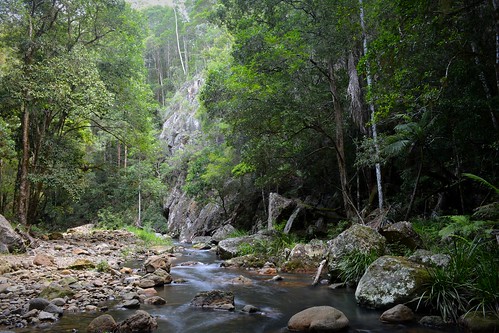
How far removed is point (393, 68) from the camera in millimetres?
9031

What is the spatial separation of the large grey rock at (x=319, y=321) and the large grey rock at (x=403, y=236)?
407 cm

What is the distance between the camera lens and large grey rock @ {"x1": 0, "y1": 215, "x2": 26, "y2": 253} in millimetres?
10868

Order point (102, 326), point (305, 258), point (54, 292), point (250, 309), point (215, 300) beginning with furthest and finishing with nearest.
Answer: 1. point (305, 258)
2. point (215, 300)
3. point (54, 292)
4. point (250, 309)
5. point (102, 326)

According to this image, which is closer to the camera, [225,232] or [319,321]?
[319,321]

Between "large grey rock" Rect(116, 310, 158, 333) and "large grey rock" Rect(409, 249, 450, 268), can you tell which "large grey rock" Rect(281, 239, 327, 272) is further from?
"large grey rock" Rect(116, 310, 158, 333)

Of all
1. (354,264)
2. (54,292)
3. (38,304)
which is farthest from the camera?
(354,264)

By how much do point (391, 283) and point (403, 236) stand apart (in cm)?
295

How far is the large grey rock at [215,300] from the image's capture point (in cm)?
673

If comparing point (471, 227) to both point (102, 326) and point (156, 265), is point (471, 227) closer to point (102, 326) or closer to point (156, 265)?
point (102, 326)

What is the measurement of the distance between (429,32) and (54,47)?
46.4 ft

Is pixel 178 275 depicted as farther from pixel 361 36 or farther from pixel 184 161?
pixel 184 161

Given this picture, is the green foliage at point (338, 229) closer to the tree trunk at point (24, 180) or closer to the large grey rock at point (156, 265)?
the large grey rock at point (156, 265)

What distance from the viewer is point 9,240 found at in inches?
432

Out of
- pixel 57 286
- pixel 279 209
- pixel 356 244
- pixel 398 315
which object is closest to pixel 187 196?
pixel 279 209
